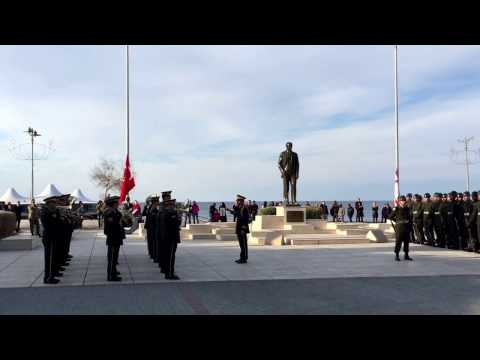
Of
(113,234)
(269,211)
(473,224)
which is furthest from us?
(269,211)

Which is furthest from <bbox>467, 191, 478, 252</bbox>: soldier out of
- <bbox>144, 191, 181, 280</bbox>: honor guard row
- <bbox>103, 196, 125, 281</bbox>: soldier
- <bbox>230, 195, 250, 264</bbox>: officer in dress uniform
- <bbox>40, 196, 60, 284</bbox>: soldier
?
<bbox>40, 196, 60, 284</bbox>: soldier

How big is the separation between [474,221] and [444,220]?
1.92 meters

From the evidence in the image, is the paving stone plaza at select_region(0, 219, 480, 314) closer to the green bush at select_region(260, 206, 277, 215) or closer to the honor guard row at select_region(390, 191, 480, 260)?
the honor guard row at select_region(390, 191, 480, 260)

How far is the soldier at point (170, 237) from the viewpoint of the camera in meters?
11.2

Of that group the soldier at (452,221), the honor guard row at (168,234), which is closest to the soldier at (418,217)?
the soldier at (452,221)

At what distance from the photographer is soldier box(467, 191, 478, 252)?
15.7m

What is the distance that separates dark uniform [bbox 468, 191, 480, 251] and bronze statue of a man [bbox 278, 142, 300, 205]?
809 cm

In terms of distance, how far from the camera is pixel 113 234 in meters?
11.1

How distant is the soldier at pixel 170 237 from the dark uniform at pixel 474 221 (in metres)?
9.10

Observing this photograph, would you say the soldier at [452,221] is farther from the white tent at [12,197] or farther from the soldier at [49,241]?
the white tent at [12,197]

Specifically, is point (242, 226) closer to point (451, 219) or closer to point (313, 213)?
point (451, 219)

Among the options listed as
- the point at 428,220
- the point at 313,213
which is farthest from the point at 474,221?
the point at 313,213
